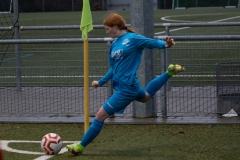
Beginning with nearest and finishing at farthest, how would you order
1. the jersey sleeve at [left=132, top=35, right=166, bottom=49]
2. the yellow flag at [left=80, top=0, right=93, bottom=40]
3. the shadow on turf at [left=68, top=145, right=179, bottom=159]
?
Result: 1. the jersey sleeve at [left=132, top=35, right=166, bottom=49]
2. the shadow on turf at [left=68, top=145, right=179, bottom=159]
3. the yellow flag at [left=80, top=0, right=93, bottom=40]

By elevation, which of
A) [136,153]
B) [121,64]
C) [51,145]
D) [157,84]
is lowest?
[136,153]

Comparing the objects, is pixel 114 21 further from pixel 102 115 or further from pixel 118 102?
pixel 102 115

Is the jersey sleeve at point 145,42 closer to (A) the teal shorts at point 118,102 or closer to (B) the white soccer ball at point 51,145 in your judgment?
(A) the teal shorts at point 118,102

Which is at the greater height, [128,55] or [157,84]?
[128,55]

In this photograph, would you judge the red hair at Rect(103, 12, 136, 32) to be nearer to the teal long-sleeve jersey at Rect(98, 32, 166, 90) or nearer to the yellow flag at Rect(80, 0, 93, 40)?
the teal long-sleeve jersey at Rect(98, 32, 166, 90)

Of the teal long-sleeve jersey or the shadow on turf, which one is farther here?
the shadow on turf

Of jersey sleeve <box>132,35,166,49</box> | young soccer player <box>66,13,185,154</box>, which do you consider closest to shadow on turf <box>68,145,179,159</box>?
young soccer player <box>66,13,185,154</box>

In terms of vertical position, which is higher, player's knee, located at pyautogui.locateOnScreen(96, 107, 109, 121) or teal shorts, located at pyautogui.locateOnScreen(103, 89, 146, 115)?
teal shorts, located at pyautogui.locateOnScreen(103, 89, 146, 115)

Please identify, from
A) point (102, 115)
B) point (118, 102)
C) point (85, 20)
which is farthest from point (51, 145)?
point (85, 20)

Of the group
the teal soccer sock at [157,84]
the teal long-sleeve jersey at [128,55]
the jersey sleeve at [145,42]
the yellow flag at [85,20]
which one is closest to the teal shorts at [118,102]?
Answer: the teal long-sleeve jersey at [128,55]

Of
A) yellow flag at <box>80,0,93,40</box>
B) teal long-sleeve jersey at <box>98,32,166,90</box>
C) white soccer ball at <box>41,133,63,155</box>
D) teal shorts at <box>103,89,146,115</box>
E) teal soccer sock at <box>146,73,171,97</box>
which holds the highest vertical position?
yellow flag at <box>80,0,93,40</box>

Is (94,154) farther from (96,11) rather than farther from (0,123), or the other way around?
(96,11)

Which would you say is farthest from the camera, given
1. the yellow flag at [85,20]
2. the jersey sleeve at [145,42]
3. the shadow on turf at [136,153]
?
the yellow flag at [85,20]

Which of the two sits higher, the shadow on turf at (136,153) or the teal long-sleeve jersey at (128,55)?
the teal long-sleeve jersey at (128,55)
